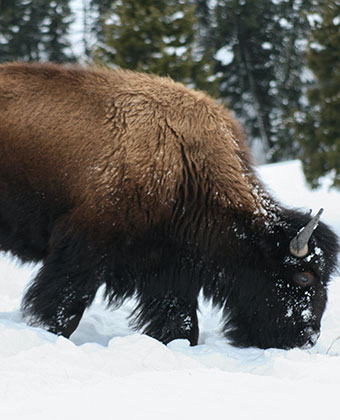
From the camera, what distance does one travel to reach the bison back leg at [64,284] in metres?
4.54

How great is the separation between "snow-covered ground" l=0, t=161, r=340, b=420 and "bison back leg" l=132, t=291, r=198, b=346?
32cm

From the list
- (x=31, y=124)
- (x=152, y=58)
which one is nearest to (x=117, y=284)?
(x=31, y=124)

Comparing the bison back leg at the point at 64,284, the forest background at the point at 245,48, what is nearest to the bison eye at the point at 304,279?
the bison back leg at the point at 64,284

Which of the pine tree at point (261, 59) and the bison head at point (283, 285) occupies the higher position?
the bison head at point (283, 285)

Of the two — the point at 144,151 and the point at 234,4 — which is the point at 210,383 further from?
the point at 234,4

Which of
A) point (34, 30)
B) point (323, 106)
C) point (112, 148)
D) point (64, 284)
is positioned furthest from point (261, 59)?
point (64, 284)

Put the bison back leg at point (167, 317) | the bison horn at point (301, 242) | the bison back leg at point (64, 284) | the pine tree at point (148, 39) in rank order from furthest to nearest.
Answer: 1. the pine tree at point (148, 39)
2. the bison back leg at point (167, 317)
3. the bison back leg at point (64, 284)
4. the bison horn at point (301, 242)

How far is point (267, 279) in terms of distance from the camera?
4.82 meters

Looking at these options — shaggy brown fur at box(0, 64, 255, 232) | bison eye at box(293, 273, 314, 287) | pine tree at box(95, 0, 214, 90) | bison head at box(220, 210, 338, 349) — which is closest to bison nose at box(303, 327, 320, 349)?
bison head at box(220, 210, 338, 349)

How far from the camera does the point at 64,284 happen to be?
4.59m

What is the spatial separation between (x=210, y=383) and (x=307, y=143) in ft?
33.7

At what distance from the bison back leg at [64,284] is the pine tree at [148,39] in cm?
1345

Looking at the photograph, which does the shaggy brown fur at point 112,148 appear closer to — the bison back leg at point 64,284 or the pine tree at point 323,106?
the bison back leg at point 64,284

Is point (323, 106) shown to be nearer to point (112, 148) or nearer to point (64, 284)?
point (112, 148)
